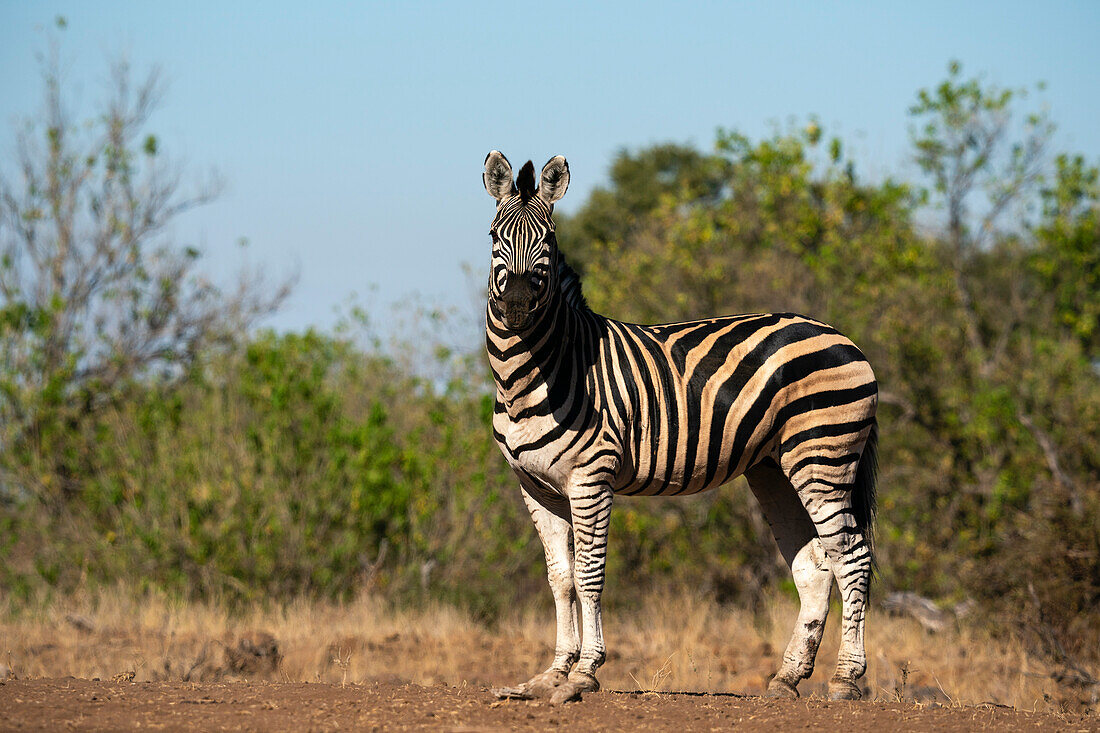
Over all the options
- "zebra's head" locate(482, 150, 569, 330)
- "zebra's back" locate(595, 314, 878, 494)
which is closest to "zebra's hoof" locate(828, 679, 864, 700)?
"zebra's back" locate(595, 314, 878, 494)

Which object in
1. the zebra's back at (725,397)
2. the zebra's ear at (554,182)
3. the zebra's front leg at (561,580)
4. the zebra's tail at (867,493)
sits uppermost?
the zebra's ear at (554,182)

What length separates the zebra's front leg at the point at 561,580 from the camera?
248 inches

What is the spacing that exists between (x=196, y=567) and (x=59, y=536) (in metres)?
2.74

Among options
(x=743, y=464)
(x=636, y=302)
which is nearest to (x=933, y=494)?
(x=636, y=302)

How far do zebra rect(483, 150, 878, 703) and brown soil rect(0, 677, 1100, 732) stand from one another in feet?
1.08

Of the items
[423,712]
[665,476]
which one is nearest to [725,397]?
[665,476]

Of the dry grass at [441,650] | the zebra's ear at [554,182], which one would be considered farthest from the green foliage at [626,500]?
the zebra's ear at [554,182]

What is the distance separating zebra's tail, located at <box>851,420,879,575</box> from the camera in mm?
7090

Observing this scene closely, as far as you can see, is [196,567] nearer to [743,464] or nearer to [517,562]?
[517,562]

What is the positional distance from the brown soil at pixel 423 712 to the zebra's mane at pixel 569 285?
2409mm

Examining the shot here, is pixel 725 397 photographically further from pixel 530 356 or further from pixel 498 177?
pixel 498 177

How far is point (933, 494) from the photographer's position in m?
15.6

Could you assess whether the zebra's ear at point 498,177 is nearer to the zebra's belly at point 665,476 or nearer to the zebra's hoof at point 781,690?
the zebra's belly at point 665,476

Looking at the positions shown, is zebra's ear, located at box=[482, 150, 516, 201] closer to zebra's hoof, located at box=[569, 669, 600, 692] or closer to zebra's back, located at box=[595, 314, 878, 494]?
zebra's back, located at box=[595, 314, 878, 494]
